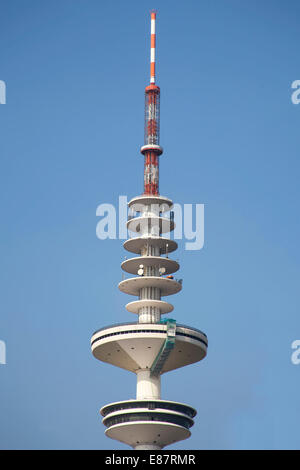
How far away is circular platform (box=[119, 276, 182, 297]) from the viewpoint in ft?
630

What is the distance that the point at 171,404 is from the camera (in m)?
184

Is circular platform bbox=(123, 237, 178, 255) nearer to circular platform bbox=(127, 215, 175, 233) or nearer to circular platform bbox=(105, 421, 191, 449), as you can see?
circular platform bbox=(127, 215, 175, 233)

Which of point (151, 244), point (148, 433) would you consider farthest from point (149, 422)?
point (151, 244)

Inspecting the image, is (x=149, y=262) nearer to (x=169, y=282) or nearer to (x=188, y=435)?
(x=169, y=282)

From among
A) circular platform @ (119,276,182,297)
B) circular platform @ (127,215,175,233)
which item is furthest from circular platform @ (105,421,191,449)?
circular platform @ (127,215,175,233)

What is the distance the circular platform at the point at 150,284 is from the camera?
192 meters

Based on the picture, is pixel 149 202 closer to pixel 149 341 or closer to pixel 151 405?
pixel 149 341

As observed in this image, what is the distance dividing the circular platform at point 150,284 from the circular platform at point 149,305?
310cm

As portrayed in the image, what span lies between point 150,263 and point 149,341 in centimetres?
1549

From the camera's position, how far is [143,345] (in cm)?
18588

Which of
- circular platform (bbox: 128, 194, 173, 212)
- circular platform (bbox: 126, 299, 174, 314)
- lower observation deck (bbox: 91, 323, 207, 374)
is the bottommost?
lower observation deck (bbox: 91, 323, 207, 374)

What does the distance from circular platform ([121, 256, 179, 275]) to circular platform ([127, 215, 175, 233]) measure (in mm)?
5729
